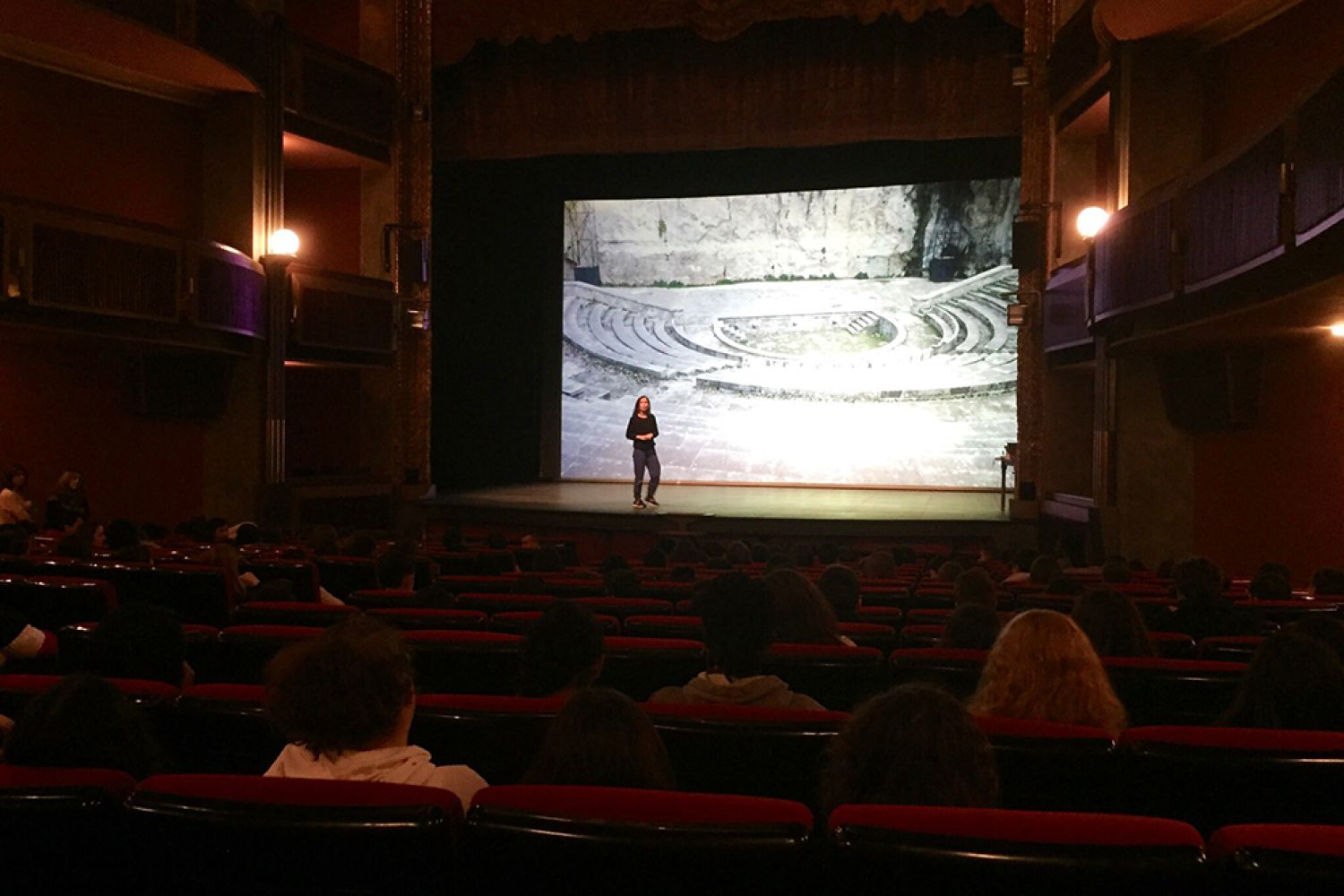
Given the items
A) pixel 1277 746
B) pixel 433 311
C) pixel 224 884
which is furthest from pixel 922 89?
pixel 224 884

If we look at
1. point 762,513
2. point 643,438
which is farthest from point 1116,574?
point 643,438

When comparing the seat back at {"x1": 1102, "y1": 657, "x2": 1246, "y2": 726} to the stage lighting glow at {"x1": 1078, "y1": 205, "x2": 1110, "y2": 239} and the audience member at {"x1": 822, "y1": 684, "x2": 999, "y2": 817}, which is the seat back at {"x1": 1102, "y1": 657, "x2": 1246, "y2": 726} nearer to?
the audience member at {"x1": 822, "y1": 684, "x2": 999, "y2": 817}

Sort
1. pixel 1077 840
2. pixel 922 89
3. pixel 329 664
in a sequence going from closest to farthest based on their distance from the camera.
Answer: pixel 1077 840
pixel 329 664
pixel 922 89

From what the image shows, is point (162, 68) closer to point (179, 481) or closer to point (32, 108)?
point (32, 108)

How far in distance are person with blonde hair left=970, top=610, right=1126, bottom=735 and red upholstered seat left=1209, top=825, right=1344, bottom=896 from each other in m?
1.18

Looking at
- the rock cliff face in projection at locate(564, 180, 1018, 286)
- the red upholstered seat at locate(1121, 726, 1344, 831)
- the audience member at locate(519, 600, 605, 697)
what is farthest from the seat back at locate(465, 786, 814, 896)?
the rock cliff face in projection at locate(564, 180, 1018, 286)

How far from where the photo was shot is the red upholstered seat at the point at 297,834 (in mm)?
1474

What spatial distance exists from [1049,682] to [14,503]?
8777 mm

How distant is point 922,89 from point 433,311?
619 cm

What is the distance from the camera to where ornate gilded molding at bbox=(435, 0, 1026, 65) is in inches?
480

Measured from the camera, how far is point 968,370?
14.2m

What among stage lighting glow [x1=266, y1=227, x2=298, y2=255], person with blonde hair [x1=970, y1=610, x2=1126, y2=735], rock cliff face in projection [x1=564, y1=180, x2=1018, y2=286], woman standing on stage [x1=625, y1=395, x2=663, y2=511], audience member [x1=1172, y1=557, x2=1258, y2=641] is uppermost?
rock cliff face in projection [x1=564, y1=180, x2=1018, y2=286]

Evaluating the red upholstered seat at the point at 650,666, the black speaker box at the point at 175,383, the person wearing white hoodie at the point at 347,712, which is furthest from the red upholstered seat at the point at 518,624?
the black speaker box at the point at 175,383

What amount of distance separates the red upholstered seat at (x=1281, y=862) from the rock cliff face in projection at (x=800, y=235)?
13.2m
